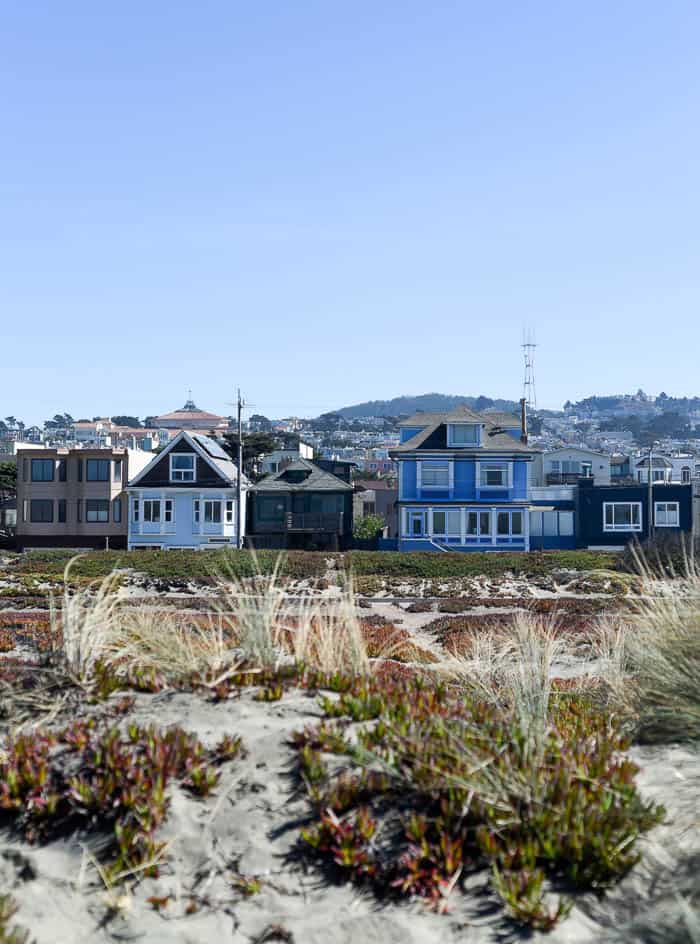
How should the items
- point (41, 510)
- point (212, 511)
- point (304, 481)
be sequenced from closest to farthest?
point (212, 511), point (304, 481), point (41, 510)

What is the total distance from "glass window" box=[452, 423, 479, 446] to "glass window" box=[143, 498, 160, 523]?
1673 centimetres

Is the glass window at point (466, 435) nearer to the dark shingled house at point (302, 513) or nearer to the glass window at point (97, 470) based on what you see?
the dark shingled house at point (302, 513)

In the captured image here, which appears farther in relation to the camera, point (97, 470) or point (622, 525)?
point (97, 470)

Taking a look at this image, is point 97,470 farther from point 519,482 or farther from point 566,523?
point 566,523

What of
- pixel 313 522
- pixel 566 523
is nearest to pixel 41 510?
pixel 313 522

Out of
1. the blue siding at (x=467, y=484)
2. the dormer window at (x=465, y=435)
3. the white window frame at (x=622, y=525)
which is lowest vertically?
the white window frame at (x=622, y=525)

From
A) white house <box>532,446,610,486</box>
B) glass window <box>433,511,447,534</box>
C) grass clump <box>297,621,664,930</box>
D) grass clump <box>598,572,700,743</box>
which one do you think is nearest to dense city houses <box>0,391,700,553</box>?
glass window <box>433,511,447,534</box>

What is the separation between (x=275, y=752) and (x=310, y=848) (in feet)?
3.15

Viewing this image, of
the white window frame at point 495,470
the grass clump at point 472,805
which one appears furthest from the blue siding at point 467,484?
the grass clump at point 472,805

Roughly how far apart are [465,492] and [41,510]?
2567 centimetres

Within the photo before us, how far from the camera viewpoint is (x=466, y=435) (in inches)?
2040

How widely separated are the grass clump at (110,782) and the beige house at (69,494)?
174 ft

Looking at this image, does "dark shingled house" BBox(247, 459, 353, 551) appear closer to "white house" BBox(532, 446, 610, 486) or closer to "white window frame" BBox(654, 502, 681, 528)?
"white window frame" BBox(654, 502, 681, 528)

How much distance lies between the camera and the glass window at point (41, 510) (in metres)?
58.5
